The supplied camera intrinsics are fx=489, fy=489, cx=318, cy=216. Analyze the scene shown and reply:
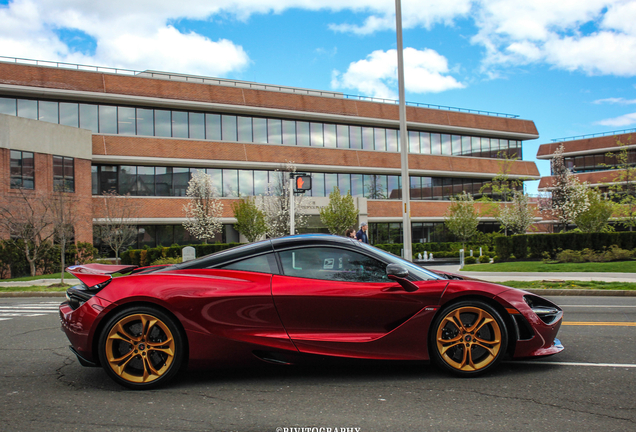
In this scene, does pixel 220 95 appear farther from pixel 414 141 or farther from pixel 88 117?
pixel 414 141

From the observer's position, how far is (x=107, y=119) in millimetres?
33625

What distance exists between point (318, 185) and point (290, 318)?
3622 cm

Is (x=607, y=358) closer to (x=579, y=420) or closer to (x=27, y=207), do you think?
(x=579, y=420)

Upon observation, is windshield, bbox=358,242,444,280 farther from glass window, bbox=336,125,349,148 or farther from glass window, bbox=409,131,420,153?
glass window, bbox=409,131,420,153

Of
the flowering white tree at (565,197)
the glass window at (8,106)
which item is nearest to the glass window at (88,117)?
the glass window at (8,106)

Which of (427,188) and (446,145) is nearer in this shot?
(427,188)

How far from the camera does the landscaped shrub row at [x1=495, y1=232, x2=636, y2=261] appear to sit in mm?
22438

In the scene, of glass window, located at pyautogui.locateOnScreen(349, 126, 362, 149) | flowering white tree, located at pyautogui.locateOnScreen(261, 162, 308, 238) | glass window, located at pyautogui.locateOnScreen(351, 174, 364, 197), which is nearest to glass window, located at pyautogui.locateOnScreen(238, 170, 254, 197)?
flowering white tree, located at pyautogui.locateOnScreen(261, 162, 308, 238)

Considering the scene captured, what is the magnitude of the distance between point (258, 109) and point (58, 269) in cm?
1879

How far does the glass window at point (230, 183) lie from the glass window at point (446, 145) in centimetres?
2054

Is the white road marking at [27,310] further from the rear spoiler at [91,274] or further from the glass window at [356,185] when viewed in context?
the glass window at [356,185]

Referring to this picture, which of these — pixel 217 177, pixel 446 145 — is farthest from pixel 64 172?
pixel 446 145

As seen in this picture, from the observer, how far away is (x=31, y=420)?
355 centimetres

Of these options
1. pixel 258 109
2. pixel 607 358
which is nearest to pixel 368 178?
pixel 258 109
